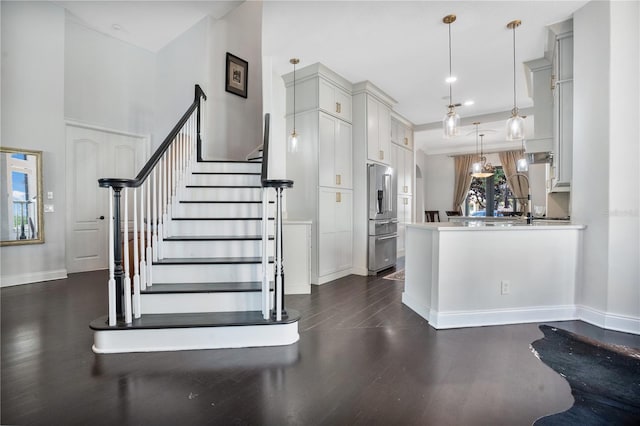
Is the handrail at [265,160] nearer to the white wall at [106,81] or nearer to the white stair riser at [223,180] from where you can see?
the white stair riser at [223,180]

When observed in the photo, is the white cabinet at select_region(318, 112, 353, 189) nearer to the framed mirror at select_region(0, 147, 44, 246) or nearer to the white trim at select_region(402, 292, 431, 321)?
the white trim at select_region(402, 292, 431, 321)

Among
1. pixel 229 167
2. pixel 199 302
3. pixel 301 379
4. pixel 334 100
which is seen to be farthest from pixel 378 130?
pixel 301 379

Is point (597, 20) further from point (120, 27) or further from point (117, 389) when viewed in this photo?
point (120, 27)

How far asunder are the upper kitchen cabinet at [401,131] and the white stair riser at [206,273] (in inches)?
194

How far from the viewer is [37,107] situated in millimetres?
4289

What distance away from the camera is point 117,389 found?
1810mm

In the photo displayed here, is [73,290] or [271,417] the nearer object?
[271,417]

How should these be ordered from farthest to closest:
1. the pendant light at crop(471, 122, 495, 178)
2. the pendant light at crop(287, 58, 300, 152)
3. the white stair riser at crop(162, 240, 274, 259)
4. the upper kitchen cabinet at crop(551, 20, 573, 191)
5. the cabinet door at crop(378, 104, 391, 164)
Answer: the pendant light at crop(471, 122, 495, 178) → the cabinet door at crop(378, 104, 391, 164) → the pendant light at crop(287, 58, 300, 152) → the upper kitchen cabinet at crop(551, 20, 573, 191) → the white stair riser at crop(162, 240, 274, 259)

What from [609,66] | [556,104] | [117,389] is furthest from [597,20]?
[117,389]

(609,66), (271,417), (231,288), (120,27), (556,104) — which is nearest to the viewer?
(271,417)

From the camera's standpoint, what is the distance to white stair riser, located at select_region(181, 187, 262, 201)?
3723 millimetres

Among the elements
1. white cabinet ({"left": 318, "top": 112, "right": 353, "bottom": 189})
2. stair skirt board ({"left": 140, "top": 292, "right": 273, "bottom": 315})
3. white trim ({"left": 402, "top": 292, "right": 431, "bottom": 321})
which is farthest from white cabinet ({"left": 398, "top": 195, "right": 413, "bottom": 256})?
stair skirt board ({"left": 140, "top": 292, "right": 273, "bottom": 315})

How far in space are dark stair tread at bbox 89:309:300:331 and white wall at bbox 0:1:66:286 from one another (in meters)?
2.85

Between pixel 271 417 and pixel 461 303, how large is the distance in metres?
2.02
